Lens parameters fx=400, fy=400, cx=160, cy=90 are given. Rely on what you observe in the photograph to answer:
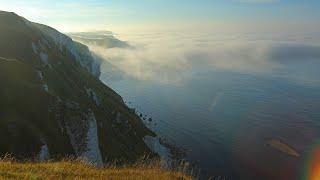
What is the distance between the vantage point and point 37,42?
16512 centimetres

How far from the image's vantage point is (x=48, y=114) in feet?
296

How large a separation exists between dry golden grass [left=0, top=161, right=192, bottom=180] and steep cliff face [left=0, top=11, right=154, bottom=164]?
916 centimetres

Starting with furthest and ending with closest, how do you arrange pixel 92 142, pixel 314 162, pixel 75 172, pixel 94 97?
pixel 314 162
pixel 94 97
pixel 92 142
pixel 75 172

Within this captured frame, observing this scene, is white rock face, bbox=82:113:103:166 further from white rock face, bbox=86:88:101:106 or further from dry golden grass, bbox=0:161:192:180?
dry golden grass, bbox=0:161:192:180

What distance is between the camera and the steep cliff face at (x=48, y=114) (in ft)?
243

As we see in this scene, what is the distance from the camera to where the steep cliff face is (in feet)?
243

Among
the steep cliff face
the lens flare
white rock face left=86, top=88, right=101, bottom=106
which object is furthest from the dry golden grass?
the lens flare

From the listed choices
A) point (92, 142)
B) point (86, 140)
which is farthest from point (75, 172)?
point (92, 142)

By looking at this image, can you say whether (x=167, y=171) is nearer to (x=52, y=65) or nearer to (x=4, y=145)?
(x=4, y=145)

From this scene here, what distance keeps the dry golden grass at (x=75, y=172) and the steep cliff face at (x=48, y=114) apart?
916 centimetres

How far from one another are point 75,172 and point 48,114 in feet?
262

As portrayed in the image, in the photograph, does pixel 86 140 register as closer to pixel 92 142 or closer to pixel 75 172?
pixel 92 142

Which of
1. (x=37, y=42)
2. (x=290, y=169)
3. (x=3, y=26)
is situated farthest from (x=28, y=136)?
(x=290, y=169)

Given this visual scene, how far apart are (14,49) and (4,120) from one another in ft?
279
